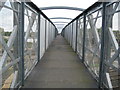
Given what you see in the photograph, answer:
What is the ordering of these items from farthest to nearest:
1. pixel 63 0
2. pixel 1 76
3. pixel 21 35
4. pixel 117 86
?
1. pixel 63 0
2. pixel 21 35
3. pixel 117 86
4. pixel 1 76

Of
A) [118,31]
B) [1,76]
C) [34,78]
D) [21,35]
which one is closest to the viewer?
[1,76]

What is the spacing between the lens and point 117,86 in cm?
439

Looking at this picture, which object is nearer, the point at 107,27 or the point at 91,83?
the point at 107,27

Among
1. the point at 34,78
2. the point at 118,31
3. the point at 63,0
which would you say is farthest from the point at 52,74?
the point at 63,0

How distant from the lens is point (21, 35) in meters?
4.68

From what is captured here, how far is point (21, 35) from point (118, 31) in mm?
2173

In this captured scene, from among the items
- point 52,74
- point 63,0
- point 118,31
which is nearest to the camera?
point 118,31

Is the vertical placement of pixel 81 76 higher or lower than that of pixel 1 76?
lower

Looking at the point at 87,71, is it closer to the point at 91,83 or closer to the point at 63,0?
the point at 91,83

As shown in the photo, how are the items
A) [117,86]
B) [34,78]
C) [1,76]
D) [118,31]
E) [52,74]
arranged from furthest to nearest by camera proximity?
1. [52,74]
2. [34,78]
3. [117,86]
4. [118,31]
5. [1,76]

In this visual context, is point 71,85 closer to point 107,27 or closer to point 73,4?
point 107,27

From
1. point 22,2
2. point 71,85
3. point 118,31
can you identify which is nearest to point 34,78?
point 71,85

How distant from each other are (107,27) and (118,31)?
66cm

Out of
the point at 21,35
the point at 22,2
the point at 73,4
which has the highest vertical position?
the point at 73,4
